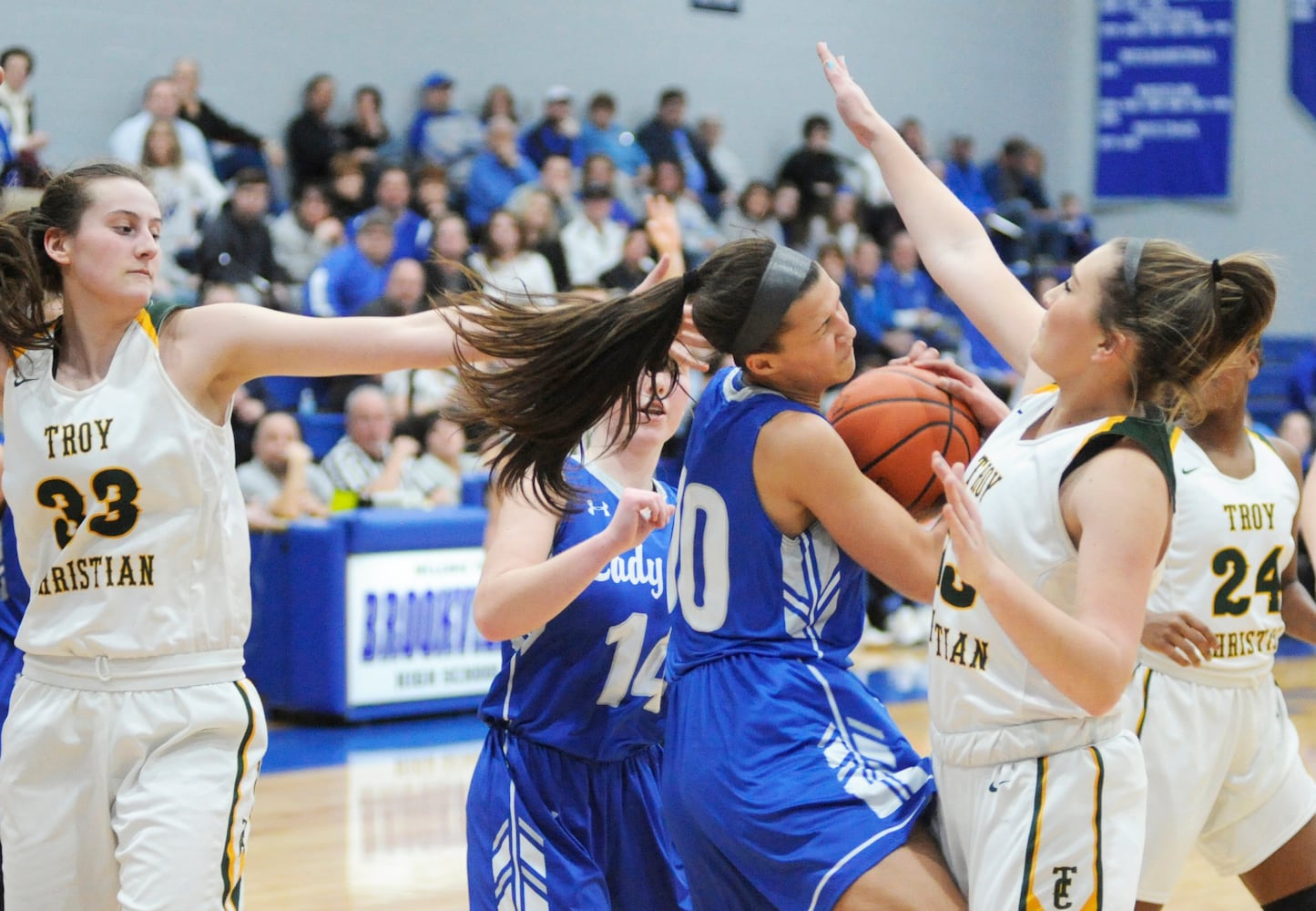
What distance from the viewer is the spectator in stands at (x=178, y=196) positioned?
10.0 meters

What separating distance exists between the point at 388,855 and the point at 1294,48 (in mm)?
14429

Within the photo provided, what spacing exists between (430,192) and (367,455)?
341 cm

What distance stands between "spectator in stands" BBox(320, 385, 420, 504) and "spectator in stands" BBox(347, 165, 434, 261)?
8.66ft

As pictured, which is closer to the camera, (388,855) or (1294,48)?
(388,855)

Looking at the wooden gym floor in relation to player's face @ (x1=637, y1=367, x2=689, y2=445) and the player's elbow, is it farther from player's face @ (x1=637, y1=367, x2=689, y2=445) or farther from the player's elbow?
the player's elbow

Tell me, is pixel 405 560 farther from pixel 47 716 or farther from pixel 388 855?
pixel 47 716

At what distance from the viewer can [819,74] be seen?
1571 centimetres

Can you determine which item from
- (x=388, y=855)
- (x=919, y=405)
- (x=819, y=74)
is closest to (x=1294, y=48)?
(x=819, y=74)

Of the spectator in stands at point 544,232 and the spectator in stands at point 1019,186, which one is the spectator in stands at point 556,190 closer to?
the spectator in stands at point 544,232

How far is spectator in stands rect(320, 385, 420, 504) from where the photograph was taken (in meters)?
8.20

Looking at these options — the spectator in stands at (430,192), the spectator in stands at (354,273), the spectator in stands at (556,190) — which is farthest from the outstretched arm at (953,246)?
the spectator in stands at (556,190)

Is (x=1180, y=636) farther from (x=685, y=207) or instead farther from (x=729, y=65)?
(x=729, y=65)

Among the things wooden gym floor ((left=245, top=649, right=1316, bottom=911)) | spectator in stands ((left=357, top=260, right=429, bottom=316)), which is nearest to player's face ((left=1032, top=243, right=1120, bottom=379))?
wooden gym floor ((left=245, top=649, right=1316, bottom=911))

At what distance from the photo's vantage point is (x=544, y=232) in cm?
1134
